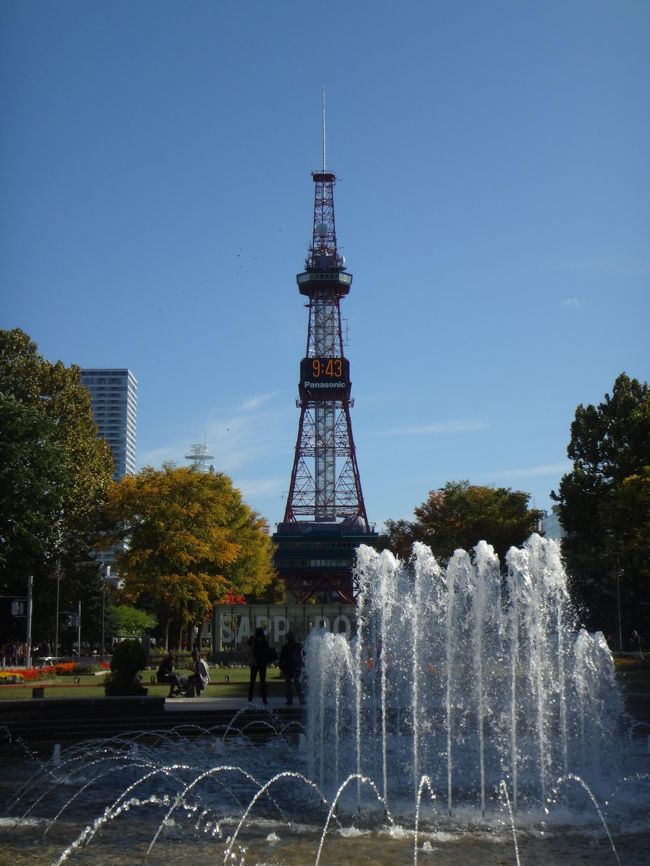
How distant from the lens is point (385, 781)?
13.1 m

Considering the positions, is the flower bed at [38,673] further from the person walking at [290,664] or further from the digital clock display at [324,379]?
the digital clock display at [324,379]

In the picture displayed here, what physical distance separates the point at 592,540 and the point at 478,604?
35.5 metres

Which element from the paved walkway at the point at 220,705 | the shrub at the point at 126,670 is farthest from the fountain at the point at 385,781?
the shrub at the point at 126,670

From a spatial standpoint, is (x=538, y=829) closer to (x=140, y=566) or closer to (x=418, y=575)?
(x=418, y=575)

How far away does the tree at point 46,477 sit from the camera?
36.3 metres

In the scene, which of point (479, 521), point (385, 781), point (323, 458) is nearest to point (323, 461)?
point (323, 458)

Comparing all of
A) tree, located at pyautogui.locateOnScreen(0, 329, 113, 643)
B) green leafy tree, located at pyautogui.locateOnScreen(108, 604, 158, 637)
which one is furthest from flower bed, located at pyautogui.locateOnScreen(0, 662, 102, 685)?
green leafy tree, located at pyautogui.locateOnScreen(108, 604, 158, 637)

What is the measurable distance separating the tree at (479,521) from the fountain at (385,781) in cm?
3562

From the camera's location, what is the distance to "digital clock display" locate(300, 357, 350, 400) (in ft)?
374

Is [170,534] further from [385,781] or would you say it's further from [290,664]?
[385,781]

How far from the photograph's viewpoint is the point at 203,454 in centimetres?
19412

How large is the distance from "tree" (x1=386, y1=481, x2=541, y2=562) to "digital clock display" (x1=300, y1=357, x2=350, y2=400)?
5315 centimetres

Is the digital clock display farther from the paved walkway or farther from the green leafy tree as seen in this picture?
the paved walkway

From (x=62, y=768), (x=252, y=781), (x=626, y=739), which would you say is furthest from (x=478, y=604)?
(x=62, y=768)
